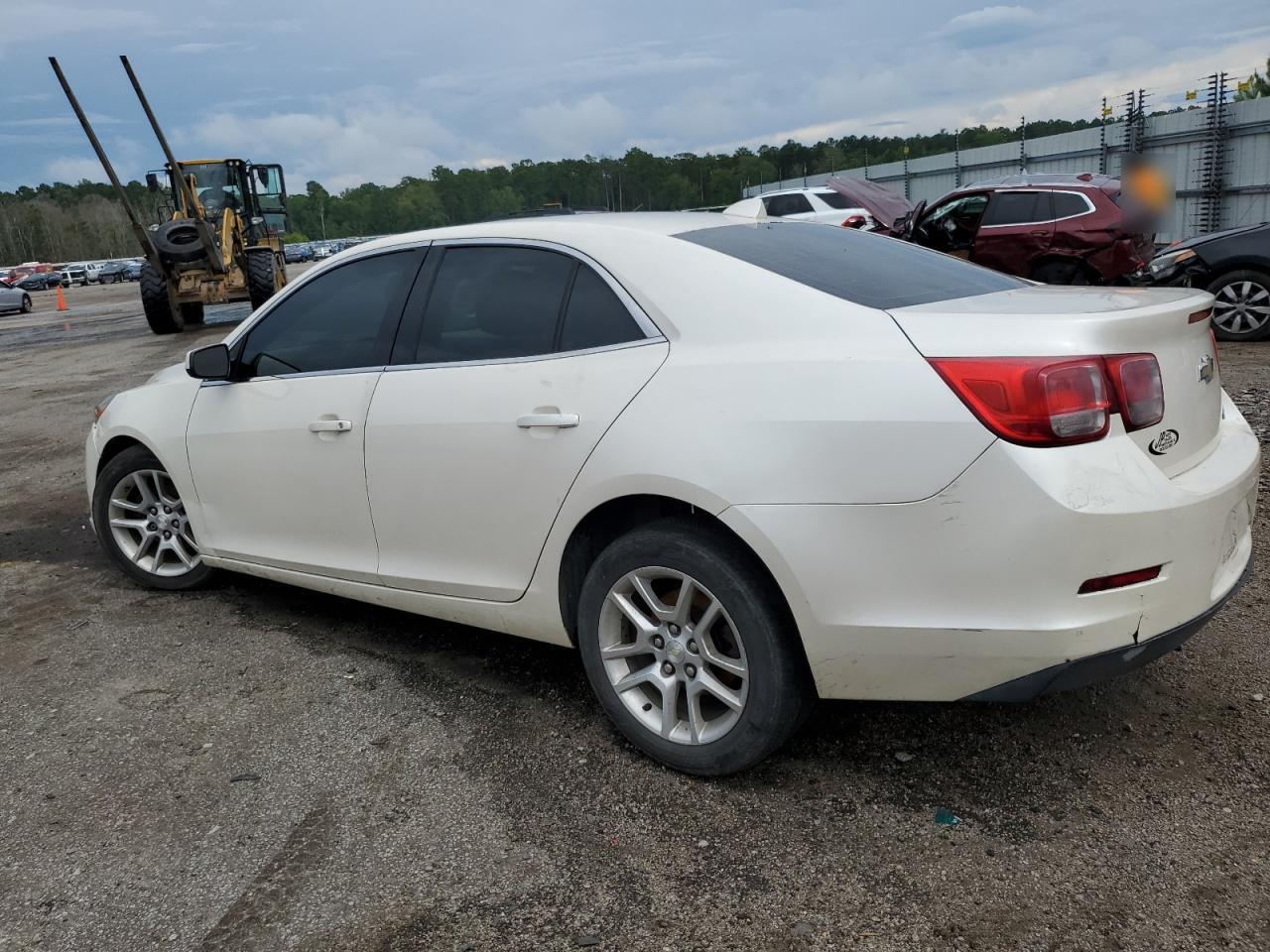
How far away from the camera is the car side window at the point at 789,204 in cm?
1930

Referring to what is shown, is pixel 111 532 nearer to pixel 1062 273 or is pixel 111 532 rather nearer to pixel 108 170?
pixel 1062 273

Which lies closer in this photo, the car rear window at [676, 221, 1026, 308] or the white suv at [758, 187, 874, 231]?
the car rear window at [676, 221, 1026, 308]

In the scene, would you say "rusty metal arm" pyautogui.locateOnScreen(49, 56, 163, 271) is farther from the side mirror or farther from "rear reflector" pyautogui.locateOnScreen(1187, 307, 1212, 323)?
"rear reflector" pyautogui.locateOnScreen(1187, 307, 1212, 323)

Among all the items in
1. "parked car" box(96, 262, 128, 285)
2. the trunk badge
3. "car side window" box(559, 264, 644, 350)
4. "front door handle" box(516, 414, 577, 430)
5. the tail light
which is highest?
"car side window" box(559, 264, 644, 350)

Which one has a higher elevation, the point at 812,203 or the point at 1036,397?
the point at 812,203

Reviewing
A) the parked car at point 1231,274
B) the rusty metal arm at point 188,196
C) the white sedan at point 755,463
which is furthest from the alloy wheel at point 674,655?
the rusty metal arm at point 188,196

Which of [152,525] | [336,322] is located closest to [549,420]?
A: [336,322]

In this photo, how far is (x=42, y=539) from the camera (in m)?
5.93

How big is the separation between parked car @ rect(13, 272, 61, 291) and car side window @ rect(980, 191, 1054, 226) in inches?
2297

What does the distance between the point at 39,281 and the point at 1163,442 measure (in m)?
69.9

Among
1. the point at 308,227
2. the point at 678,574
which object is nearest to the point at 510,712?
the point at 678,574

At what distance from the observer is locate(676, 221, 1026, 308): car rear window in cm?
292

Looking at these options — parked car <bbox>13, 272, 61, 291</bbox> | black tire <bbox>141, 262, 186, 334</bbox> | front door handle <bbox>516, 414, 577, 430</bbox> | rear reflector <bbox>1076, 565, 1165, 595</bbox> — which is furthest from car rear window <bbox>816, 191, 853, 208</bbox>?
parked car <bbox>13, 272, 61, 291</bbox>

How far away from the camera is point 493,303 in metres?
3.40
